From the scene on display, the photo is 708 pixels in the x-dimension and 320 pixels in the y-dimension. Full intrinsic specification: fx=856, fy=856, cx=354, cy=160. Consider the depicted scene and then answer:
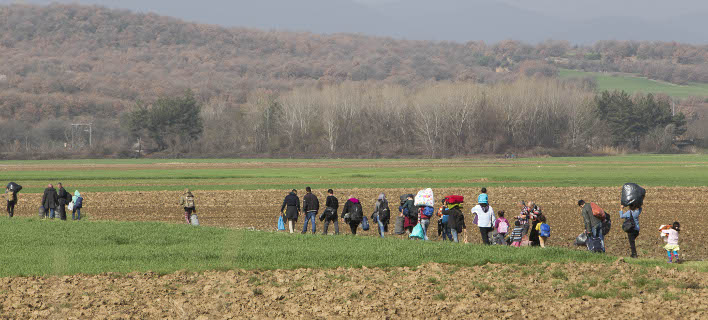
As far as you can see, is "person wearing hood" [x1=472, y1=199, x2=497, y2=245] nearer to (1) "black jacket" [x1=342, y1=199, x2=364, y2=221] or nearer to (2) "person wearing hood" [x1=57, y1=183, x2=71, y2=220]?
(1) "black jacket" [x1=342, y1=199, x2=364, y2=221]

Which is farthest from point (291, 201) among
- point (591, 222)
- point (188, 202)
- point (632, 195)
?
point (632, 195)

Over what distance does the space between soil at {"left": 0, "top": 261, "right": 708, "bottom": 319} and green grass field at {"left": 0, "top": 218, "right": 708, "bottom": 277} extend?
33.4 inches

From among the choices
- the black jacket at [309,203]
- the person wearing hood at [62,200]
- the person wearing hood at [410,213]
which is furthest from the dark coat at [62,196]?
the person wearing hood at [410,213]

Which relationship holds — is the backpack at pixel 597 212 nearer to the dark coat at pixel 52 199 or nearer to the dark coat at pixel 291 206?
the dark coat at pixel 291 206

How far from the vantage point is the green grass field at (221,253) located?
20.3 meters

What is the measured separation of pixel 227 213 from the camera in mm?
37875

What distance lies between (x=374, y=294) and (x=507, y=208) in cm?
2247

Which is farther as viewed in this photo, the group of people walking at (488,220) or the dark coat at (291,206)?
the dark coat at (291,206)

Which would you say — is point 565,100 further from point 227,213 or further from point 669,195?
point 227,213

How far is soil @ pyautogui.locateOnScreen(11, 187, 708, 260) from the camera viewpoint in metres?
27.8

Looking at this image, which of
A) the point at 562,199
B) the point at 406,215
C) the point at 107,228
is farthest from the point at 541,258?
the point at 562,199

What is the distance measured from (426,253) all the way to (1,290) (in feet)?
32.9

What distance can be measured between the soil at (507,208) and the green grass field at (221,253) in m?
4.83

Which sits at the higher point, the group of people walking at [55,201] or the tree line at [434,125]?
the tree line at [434,125]
